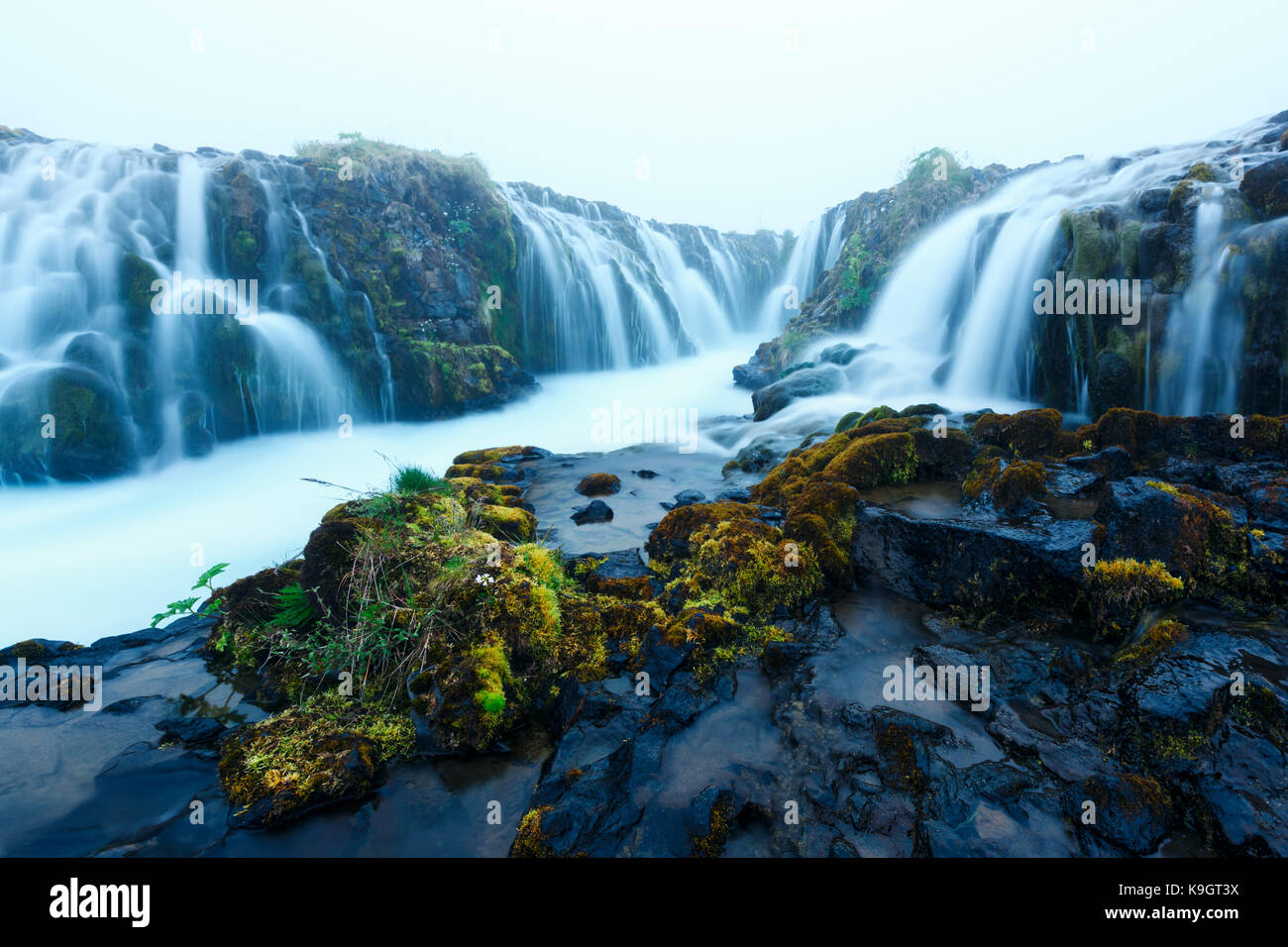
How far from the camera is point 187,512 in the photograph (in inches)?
439

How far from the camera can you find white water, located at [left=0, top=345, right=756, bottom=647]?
782 centimetres

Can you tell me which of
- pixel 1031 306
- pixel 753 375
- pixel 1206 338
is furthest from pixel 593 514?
pixel 753 375

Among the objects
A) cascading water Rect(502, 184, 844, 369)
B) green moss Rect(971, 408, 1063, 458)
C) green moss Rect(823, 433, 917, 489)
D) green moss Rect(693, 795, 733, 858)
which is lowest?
green moss Rect(693, 795, 733, 858)

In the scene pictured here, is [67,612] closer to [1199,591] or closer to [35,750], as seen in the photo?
[35,750]

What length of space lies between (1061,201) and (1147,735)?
1608 centimetres

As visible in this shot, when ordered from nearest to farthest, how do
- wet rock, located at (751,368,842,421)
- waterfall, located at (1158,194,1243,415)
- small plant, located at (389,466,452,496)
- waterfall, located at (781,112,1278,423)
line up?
1. small plant, located at (389,466,452,496)
2. waterfall, located at (1158,194,1243,415)
3. waterfall, located at (781,112,1278,423)
4. wet rock, located at (751,368,842,421)

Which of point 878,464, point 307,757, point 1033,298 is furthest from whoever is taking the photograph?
point 1033,298

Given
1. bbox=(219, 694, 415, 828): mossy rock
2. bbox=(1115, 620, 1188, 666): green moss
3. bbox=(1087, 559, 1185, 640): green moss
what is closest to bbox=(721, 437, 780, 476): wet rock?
bbox=(1087, 559, 1185, 640): green moss

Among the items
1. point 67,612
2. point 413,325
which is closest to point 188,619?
point 67,612

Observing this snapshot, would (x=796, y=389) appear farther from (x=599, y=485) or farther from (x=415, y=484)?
(x=415, y=484)

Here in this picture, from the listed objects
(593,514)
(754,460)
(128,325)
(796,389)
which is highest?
(128,325)

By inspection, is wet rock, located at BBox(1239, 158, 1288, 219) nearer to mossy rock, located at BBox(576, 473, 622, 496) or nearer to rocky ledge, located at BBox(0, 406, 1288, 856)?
rocky ledge, located at BBox(0, 406, 1288, 856)

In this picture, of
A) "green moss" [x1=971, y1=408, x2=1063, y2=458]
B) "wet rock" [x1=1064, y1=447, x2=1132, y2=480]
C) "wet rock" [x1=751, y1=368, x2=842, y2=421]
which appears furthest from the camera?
"wet rock" [x1=751, y1=368, x2=842, y2=421]

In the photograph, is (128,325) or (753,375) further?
(753,375)
